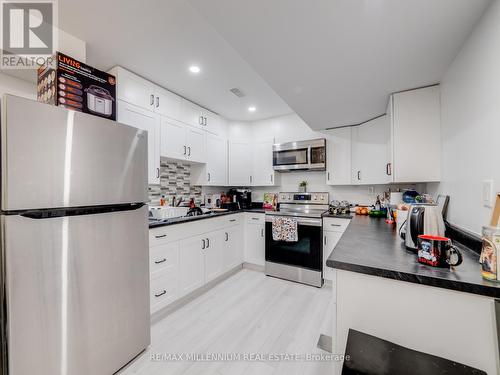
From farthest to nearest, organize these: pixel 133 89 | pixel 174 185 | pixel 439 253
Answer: pixel 174 185 < pixel 133 89 < pixel 439 253

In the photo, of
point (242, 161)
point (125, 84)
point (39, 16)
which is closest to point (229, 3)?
point (39, 16)

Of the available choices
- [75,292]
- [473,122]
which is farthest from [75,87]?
[473,122]

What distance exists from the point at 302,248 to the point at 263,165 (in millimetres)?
1495

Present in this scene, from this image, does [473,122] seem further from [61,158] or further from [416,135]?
[61,158]

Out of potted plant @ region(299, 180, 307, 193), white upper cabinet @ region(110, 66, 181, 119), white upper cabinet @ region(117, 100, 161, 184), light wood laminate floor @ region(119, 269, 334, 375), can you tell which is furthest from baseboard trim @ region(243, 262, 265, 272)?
white upper cabinet @ region(110, 66, 181, 119)

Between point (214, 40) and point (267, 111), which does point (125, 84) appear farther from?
point (267, 111)

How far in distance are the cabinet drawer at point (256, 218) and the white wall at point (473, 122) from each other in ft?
6.80

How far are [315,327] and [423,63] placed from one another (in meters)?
2.20

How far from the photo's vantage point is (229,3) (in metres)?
0.95

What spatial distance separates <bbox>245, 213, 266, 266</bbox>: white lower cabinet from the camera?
310 cm

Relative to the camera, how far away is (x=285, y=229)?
9.02ft

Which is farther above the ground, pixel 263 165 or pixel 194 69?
pixel 194 69

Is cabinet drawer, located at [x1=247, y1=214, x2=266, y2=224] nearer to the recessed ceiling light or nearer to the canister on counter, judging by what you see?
the recessed ceiling light

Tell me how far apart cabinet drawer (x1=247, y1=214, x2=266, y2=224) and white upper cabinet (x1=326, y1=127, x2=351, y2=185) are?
3.59ft
